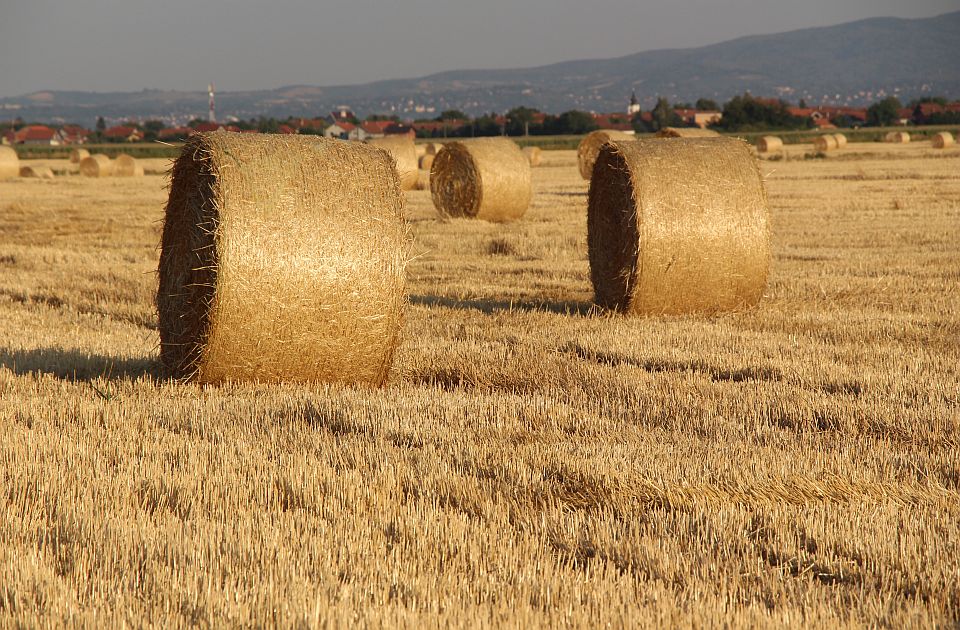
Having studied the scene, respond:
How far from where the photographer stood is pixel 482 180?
63.5 feet

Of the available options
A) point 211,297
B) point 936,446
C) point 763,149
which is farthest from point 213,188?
point 763,149

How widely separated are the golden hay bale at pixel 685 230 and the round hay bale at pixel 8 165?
29580mm

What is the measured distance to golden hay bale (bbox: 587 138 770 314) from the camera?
10.0 m

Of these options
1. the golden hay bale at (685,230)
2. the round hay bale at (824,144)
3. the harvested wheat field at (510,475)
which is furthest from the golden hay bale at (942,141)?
the golden hay bale at (685,230)

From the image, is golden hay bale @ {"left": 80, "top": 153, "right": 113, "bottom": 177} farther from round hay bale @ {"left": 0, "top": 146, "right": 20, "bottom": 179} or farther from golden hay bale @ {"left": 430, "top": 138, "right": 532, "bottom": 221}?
golden hay bale @ {"left": 430, "top": 138, "right": 532, "bottom": 221}

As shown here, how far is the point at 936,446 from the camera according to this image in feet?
18.9

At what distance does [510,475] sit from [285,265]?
2486 millimetres

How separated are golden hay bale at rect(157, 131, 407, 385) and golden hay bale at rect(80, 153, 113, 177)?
107 feet

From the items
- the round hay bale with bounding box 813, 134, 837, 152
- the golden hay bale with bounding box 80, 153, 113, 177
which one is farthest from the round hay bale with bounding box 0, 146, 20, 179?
the round hay bale with bounding box 813, 134, 837, 152

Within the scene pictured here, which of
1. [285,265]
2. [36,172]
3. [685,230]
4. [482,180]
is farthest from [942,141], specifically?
[285,265]

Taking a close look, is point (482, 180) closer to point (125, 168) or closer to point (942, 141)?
point (125, 168)

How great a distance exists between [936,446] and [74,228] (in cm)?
1587

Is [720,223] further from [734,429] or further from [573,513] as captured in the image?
[573,513]

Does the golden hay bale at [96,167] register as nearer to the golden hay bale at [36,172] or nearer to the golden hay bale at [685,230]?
the golden hay bale at [36,172]
